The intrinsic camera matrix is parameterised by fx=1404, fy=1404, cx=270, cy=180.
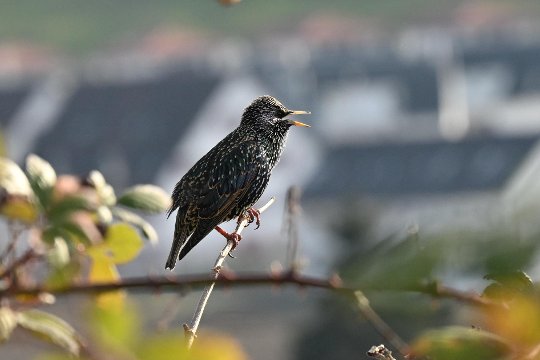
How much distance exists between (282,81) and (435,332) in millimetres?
56549

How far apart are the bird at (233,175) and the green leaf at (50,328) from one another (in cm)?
327

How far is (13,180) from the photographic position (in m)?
1.45

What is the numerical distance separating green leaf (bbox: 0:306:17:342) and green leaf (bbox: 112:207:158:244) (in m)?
0.32

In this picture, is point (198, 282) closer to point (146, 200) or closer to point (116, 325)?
point (116, 325)

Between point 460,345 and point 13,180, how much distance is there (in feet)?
1.74

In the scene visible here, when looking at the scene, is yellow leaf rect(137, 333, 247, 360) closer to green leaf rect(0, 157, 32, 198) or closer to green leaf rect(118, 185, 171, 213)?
green leaf rect(0, 157, 32, 198)

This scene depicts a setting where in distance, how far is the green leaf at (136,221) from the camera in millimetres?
1682

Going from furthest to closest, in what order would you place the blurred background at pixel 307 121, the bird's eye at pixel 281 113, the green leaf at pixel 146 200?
the blurred background at pixel 307 121 → the bird's eye at pixel 281 113 → the green leaf at pixel 146 200

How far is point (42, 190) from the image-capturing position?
4.83ft

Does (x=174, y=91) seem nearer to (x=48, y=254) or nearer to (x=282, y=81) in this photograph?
(x=282, y=81)

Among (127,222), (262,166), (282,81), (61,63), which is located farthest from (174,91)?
(127,222)

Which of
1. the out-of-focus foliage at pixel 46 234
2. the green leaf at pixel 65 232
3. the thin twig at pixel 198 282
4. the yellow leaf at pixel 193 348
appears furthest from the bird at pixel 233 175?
the yellow leaf at pixel 193 348

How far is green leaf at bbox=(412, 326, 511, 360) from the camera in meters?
1.14

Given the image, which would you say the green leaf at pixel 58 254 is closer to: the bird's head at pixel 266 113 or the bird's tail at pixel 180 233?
the bird's tail at pixel 180 233
